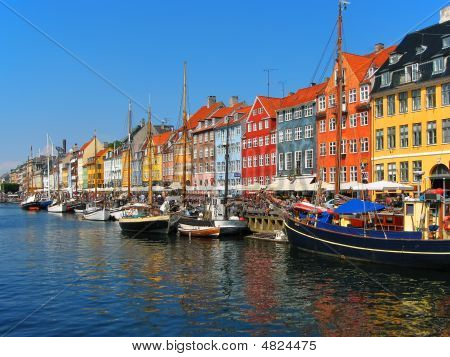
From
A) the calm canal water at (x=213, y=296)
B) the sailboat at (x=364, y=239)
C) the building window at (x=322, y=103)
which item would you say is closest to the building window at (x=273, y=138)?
the building window at (x=322, y=103)

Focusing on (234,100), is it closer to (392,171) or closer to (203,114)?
(203,114)

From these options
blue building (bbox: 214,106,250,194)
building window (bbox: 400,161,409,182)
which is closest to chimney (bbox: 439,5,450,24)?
building window (bbox: 400,161,409,182)

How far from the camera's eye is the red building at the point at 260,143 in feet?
272

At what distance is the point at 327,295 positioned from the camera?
2428 cm

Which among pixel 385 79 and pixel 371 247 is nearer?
pixel 371 247

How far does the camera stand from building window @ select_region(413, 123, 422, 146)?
5622 cm

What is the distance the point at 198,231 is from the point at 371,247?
22338mm

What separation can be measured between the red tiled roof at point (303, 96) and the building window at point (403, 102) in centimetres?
1377

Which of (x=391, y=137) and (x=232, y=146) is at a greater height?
(x=232, y=146)

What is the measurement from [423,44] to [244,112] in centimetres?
4007

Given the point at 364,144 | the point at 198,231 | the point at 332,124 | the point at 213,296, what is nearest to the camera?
the point at 213,296

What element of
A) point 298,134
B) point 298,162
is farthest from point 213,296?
point 298,134

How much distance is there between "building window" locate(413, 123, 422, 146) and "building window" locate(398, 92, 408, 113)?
219cm

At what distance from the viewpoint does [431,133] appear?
55.0m
